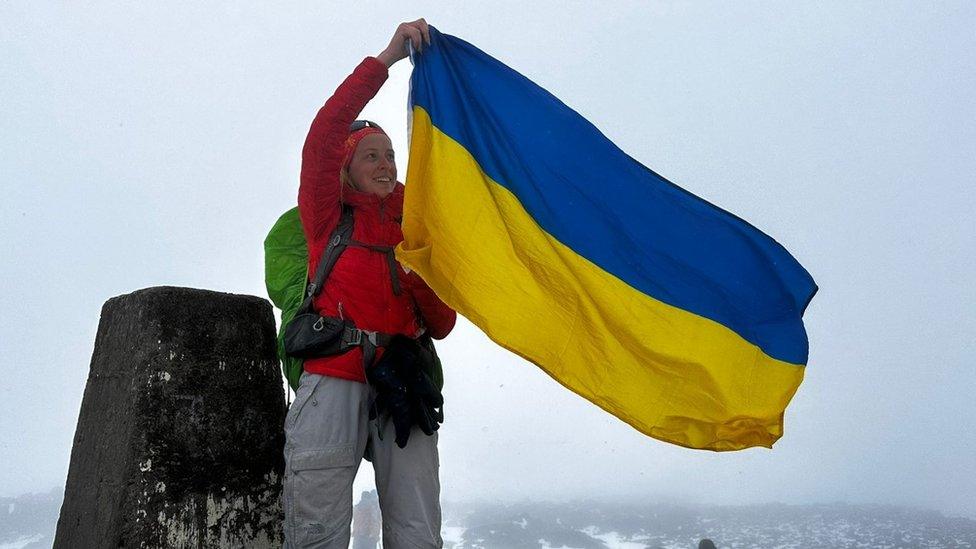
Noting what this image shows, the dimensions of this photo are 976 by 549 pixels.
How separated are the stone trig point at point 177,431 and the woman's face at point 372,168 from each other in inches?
38.3

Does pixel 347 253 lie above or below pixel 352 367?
above

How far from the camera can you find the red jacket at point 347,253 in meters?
3.22

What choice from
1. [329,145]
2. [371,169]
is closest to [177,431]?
[329,145]

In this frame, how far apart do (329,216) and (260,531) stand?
5.74 feet

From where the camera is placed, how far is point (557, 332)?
12.3 feet

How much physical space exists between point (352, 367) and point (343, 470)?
49 cm

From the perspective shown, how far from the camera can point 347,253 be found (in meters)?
3.35

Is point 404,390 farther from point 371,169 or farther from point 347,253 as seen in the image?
point 371,169

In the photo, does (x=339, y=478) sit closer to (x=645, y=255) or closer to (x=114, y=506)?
(x=114, y=506)

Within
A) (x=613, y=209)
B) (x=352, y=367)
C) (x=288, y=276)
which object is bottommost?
(x=352, y=367)

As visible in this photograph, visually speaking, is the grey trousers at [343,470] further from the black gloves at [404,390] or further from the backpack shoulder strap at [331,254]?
the backpack shoulder strap at [331,254]

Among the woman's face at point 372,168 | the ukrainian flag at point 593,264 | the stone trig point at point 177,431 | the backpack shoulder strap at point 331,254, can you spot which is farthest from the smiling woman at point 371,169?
the stone trig point at point 177,431

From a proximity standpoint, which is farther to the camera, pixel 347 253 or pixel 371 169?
pixel 371 169

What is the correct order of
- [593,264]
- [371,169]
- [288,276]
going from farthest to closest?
1. [593,264]
2. [371,169]
3. [288,276]
